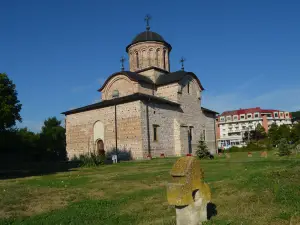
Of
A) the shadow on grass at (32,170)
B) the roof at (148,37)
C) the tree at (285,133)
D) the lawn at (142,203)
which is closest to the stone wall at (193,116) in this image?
the roof at (148,37)

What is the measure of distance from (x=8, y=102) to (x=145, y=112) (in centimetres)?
1020

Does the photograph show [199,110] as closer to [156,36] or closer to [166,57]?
[166,57]

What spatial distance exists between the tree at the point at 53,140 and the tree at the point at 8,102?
14.0 meters

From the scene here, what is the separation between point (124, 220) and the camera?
19.8ft

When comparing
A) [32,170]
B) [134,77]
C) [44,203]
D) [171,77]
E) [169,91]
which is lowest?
[44,203]

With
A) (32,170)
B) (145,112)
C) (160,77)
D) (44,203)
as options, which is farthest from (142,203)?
(160,77)

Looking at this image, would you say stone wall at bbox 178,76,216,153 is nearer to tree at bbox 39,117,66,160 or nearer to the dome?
the dome

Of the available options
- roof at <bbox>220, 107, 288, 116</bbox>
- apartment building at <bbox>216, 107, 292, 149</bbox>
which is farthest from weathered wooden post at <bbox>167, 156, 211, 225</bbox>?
roof at <bbox>220, 107, 288, 116</bbox>

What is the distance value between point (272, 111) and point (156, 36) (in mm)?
67929

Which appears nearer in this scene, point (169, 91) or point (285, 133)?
point (169, 91)

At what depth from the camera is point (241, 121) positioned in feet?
281

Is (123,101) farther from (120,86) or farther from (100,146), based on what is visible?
(100,146)

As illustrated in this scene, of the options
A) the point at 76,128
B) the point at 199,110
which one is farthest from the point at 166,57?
the point at 76,128

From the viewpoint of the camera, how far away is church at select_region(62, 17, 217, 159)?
77.5 ft
